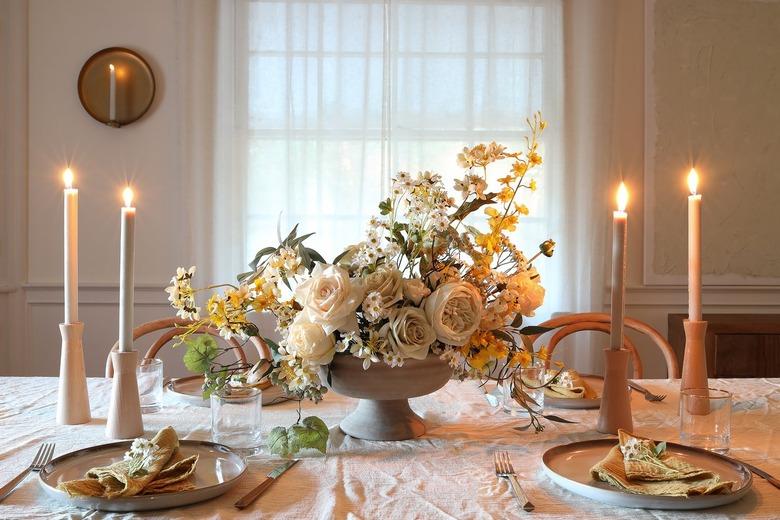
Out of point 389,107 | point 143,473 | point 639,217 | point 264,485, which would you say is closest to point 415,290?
point 264,485

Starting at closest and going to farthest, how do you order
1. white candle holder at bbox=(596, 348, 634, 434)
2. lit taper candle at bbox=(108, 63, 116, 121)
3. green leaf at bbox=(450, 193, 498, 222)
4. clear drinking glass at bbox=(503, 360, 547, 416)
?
green leaf at bbox=(450, 193, 498, 222), white candle holder at bbox=(596, 348, 634, 434), clear drinking glass at bbox=(503, 360, 547, 416), lit taper candle at bbox=(108, 63, 116, 121)

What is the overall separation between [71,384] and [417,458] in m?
0.67

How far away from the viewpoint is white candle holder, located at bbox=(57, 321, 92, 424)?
1.43m

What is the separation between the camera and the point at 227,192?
333cm

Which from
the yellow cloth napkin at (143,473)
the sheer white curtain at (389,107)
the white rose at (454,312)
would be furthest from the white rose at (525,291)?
the sheer white curtain at (389,107)

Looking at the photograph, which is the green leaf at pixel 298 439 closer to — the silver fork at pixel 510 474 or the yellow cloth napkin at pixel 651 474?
the silver fork at pixel 510 474

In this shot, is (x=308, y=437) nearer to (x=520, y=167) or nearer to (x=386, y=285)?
(x=386, y=285)

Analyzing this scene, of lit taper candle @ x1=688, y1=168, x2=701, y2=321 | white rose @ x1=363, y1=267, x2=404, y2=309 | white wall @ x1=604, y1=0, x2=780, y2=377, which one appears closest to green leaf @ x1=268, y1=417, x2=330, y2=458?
white rose @ x1=363, y1=267, x2=404, y2=309

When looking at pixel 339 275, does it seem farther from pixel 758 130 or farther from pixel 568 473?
pixel 758 130

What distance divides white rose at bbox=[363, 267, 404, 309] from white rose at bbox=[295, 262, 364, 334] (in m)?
0.02

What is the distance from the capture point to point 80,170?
11.1 ft

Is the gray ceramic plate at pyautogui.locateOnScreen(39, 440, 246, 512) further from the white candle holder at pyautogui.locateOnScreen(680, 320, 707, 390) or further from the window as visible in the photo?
the window

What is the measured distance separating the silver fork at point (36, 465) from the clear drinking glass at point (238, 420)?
0.25 meters

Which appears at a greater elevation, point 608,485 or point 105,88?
point 105,88
